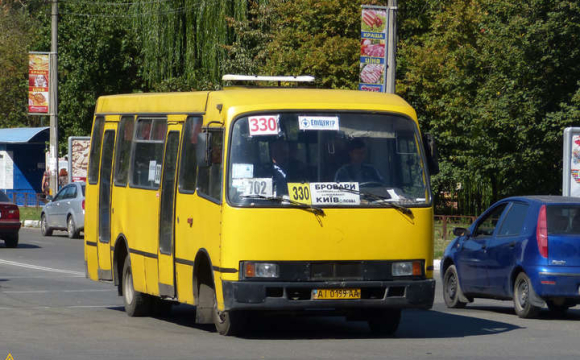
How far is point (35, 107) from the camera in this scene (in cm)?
4312

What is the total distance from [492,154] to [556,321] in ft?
69.4

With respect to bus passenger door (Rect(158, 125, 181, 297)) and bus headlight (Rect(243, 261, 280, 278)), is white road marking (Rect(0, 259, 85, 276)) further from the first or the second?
bus headlight (Rect(243, 261, 280, 278))

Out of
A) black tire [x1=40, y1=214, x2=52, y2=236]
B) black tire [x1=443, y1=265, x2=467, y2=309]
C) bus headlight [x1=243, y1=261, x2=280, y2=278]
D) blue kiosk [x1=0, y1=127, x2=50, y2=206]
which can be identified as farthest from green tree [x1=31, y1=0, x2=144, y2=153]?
bus headlight [x1=243, y1=261, x2=280, y2=278]

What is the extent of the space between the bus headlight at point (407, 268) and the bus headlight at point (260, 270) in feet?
3.95

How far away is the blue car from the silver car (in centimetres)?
1987

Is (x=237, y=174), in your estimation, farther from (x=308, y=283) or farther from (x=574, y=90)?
(x=574, y=90)

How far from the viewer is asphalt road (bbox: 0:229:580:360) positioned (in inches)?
424

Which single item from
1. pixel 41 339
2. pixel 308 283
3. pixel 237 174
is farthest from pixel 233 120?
pixel 41 339

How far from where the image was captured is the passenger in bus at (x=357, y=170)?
11734 millimetres

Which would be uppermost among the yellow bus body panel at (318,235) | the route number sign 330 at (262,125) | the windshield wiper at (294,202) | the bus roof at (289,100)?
the bus roof at (289,100)

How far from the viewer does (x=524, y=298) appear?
14547 mm

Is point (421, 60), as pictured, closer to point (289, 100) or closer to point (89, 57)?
point (89, 57)

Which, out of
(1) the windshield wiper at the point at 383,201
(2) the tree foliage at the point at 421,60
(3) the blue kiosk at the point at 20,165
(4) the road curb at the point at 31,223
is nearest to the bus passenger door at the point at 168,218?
(1) the windshield wiper at the point at 383,201

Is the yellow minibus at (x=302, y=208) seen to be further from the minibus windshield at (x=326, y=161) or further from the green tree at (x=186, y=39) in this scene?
the green tree at (x=186, y=39)
